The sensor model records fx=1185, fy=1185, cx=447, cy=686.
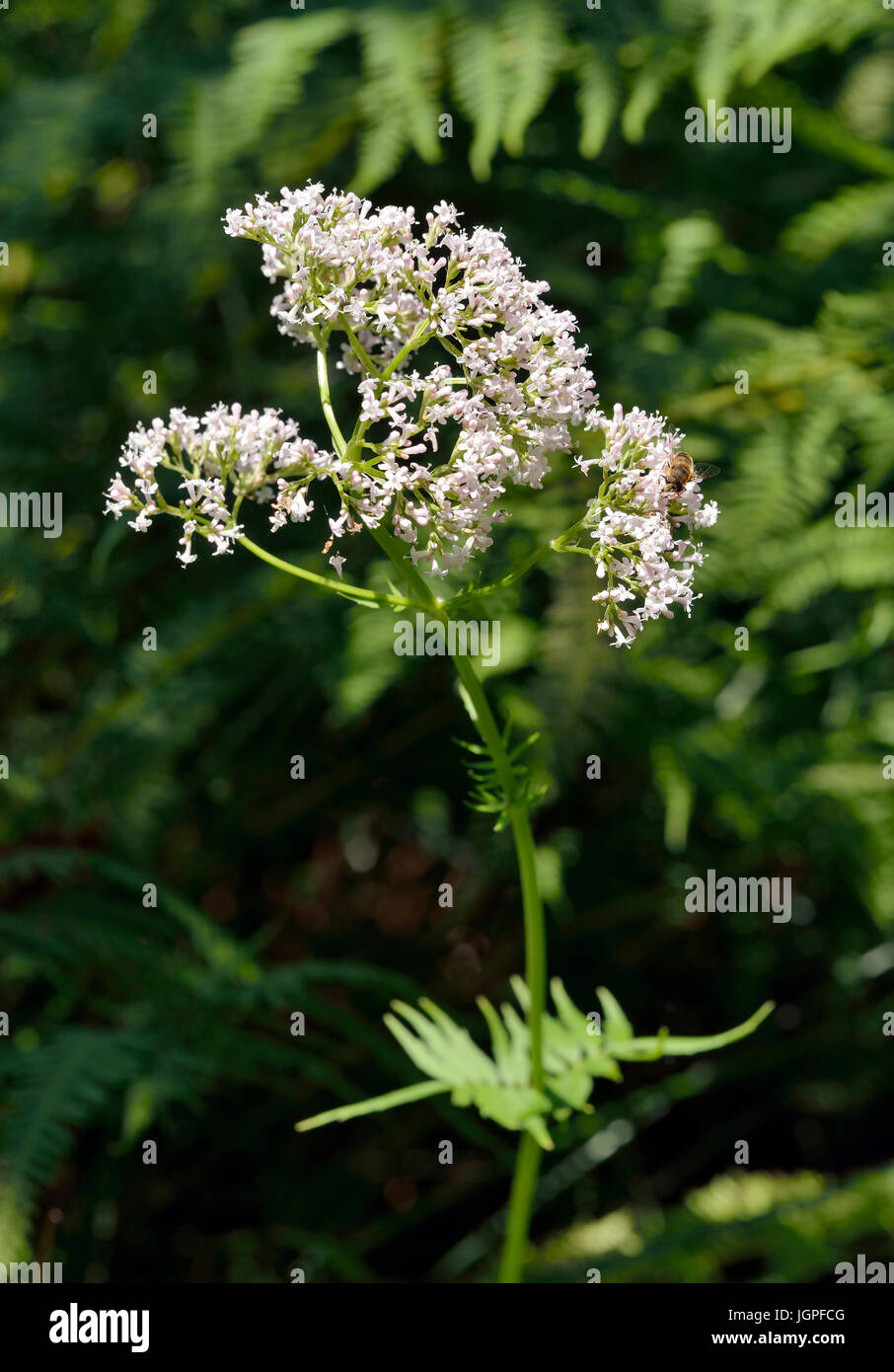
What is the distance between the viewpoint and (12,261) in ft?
11.8

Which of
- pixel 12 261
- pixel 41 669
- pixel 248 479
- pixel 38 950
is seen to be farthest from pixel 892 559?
pixel 12 261

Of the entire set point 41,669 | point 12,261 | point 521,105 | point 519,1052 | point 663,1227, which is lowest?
point 663,1227

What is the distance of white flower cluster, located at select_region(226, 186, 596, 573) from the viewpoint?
1229mm

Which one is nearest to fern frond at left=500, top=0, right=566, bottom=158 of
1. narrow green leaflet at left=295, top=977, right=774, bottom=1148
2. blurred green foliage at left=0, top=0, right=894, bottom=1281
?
blurred green foliage at left=0, top=0, right=894, bottom=1281

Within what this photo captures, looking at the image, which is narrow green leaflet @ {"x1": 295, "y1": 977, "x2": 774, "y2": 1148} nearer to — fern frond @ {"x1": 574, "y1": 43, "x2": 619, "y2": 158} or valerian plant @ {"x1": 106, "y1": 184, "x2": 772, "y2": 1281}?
valerian plant @ {"x1": 106, "y1": 184, "x2": 772, "y2": 1281}

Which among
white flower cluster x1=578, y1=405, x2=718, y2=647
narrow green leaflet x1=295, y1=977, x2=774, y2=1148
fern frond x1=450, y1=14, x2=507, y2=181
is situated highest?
fern frond x1=450, y1=14, x2=507, y2=181

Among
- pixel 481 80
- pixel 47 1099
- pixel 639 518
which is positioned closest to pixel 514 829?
pixel 639 518

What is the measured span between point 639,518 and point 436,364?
0.90ft

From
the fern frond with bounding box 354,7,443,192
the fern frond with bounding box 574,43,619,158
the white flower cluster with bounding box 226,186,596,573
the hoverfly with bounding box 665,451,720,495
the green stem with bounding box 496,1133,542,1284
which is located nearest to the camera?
the white flower cluster with bounding box 226,186,596,573

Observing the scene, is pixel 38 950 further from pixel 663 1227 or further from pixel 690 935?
pixel 690 935

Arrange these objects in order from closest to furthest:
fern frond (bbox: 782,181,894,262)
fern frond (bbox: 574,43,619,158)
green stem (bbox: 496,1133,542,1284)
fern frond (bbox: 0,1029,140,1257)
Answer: green stem (bbox: 496,1133,542,1284)
fern frond (bbox: 0,1029,140,1257)
fern frond (bbox: 574,43,619,158)
fern frond (bbox: 782,181,894,262)

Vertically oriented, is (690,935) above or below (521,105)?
below

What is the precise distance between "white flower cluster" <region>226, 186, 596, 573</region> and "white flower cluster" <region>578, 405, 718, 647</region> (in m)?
0.07

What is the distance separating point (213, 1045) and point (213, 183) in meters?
1.98
